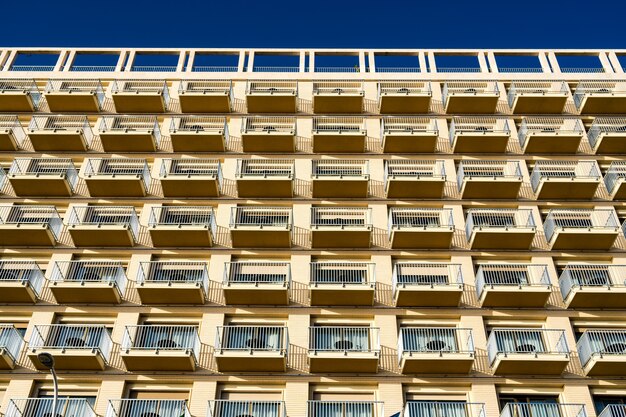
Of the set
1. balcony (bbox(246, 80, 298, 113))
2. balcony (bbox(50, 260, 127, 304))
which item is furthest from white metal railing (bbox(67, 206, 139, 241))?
balcony (bbox(246, 80, 298, 113))

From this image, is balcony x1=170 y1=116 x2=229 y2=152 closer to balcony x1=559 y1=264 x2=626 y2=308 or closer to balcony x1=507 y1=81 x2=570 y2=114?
balcony x1=507 y1=81 x2=570 y2=114

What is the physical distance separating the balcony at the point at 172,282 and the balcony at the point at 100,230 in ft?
5.31

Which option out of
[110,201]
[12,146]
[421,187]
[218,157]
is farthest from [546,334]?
[12,146]

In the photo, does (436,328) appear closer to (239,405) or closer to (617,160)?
(239,405)

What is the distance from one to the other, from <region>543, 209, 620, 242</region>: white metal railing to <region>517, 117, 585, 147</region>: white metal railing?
4334mm

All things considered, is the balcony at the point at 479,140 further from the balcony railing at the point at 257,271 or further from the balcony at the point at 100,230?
the balcony at the point at 100,230

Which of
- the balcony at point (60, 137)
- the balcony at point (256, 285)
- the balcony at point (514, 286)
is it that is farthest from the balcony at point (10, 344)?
the balcony at point (514, 286)

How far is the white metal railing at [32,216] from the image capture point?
94.5ft

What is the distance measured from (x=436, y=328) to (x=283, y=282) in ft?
20.7

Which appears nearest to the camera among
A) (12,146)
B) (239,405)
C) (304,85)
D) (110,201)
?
(239,405)

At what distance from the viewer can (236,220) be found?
97.2 feet

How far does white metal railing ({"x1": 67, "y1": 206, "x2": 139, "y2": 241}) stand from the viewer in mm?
29109

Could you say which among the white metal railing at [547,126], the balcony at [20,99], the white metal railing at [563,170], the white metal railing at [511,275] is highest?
the balcony at [20,99]

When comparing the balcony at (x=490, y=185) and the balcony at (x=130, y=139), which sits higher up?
the balcony at (x=130, y=139)
